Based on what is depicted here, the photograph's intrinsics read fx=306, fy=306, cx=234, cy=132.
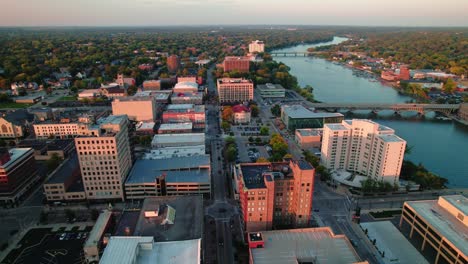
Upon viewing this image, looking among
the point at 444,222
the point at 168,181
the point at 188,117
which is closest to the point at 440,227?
the point at 444,222

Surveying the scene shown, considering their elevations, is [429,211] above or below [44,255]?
above

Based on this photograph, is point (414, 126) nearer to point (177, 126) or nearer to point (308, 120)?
point (308, 120)

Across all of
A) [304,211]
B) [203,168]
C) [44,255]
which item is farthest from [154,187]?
[304,211]

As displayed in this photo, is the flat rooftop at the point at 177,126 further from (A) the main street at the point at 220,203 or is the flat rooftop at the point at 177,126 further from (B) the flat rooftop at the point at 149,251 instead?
(B) the flat rooftop at the point at 149,251

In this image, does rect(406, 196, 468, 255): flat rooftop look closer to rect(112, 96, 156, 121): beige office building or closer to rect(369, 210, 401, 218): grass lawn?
rect(369, 210, 401, 218): grass lawn

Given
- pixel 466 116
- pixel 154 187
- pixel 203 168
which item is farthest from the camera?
pixel 466 116

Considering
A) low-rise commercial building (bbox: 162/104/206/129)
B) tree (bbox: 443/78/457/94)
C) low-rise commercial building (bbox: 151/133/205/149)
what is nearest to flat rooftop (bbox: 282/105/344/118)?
low-rise commercial building (bbox: 162/104/206/129)

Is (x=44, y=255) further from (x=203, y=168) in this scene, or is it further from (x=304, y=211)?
(x=304, y=211)

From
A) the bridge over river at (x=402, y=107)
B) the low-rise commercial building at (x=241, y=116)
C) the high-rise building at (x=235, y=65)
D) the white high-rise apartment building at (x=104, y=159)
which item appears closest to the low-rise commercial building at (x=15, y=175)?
the white high-rise apartment building at (x=104, y=159)
